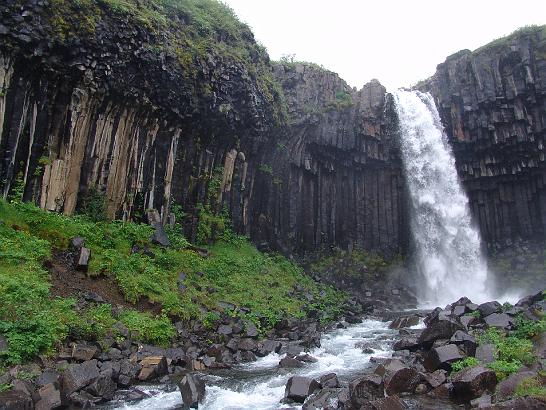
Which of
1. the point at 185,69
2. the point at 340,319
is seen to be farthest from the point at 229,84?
the point at 340,319

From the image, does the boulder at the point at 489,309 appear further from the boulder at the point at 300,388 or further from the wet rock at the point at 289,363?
the boulder at the point at 300,388

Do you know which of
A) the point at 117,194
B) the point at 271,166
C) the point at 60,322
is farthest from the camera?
the point at 271,166

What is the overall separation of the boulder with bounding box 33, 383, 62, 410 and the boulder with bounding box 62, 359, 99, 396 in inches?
12.4

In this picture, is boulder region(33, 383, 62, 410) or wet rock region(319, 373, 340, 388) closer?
boulder region(33, 383, 62, 410)

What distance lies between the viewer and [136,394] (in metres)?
10.3

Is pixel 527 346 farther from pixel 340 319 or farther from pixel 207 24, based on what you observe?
pixel 207 24

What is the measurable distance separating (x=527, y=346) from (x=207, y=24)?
77.6ft

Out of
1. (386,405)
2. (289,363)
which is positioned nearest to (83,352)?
(289,363)

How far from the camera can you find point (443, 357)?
1071cm

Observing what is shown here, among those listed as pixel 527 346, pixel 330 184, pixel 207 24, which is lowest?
pixel 527 346

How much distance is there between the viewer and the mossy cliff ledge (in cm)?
1853

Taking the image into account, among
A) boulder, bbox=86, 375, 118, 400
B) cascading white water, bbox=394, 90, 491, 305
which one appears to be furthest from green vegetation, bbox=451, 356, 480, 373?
cascading white water, bbox=394, 90, 491, 305

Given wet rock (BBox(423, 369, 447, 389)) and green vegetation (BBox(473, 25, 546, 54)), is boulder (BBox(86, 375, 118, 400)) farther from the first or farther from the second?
green vegetation (BBox(473, 25, 546, 54))

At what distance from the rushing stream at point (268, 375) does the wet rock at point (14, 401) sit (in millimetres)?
1874
